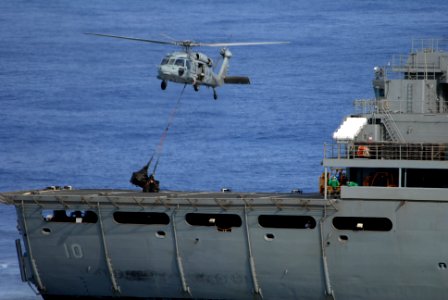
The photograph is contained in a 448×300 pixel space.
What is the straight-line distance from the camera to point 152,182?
88938 millimetres

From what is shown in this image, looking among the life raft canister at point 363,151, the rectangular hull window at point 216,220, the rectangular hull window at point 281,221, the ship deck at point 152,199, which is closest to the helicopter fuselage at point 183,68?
the ship deck at point 152,199

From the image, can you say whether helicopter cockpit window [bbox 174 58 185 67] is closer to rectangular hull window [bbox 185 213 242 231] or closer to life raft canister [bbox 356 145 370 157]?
rectangular hull window [bbox 185 213 242 231]

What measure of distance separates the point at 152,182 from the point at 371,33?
6458 centimetres

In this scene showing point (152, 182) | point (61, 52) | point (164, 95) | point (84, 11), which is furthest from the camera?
point (84, 11)

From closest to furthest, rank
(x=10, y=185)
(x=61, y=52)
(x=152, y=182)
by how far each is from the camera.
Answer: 1. (x=152, y=182)
2. (x=10, y=185)
3. (x=61, y=52)

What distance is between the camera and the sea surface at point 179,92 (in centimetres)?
11862

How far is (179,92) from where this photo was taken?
140125 millimetres

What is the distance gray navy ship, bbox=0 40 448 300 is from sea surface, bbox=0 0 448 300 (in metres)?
7.06

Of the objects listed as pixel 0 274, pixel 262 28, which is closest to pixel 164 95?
pixel 262 28

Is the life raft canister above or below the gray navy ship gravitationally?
above

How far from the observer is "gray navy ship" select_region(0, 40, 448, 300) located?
82750 millimetres

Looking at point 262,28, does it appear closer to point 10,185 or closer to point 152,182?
point 10,185

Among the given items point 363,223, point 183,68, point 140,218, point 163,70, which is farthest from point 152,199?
point 183,68

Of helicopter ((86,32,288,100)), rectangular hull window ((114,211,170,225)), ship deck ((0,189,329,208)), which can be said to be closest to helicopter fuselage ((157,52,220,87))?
helicopter ((86,32,288,100))
